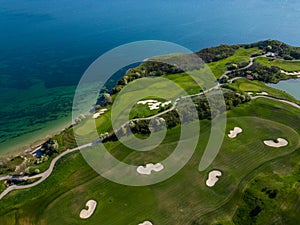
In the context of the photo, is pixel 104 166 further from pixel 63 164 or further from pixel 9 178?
pixel 9 178

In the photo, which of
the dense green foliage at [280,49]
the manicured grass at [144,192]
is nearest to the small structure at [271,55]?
the dense green foliage at [280,49]

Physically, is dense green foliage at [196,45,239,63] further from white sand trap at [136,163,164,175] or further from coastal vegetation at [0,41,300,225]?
white sand trap at [136,163,164,175]

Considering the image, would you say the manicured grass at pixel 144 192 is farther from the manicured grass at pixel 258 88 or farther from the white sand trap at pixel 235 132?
the manicured grass at pixel 258 88

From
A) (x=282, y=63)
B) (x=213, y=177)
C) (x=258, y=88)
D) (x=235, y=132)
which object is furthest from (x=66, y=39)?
(x=213, y=177)

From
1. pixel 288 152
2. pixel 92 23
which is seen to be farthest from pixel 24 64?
pixel 288 152

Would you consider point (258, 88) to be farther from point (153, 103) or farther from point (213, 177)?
point (213, 177)

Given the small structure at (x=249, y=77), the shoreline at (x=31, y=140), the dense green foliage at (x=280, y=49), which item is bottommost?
the shoreline at (x=31, y=140)
